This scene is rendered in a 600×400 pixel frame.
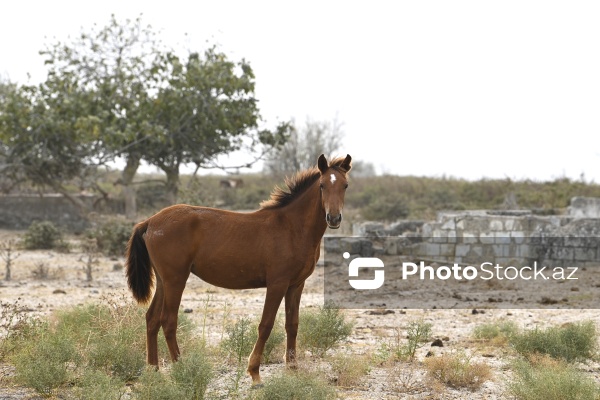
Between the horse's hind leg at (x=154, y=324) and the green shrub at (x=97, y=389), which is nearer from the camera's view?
the green shrub at (x=97, y=389)

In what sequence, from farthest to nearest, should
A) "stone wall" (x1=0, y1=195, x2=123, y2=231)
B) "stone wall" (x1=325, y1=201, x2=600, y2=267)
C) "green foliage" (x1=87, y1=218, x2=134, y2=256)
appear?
"stone wall" (x1=0, y1=195, x2=123, y2=231) → "green foliage" (x1=87, y1=218, x2=134, y2=256) → "stone wall" (x1=325, y1=201, x2=600, y2=267)

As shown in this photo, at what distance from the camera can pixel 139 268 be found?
22.0 feet

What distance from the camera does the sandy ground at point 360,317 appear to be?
256 inches

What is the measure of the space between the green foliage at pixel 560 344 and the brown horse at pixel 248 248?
269 centimetres

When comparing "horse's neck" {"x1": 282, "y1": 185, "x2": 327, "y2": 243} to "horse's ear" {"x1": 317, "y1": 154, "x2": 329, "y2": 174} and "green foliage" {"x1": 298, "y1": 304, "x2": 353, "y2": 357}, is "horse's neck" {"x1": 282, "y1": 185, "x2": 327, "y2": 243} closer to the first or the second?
"horse's ear" {"x1": 317, "y1": 154, "x2": 329, "y2": 174}

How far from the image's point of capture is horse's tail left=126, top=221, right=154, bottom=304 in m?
6.69

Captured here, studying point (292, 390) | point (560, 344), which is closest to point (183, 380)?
point (292, 390)

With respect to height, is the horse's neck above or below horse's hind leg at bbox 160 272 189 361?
above

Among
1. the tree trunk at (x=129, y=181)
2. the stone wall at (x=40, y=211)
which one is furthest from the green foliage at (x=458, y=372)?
the stone wall at (x=40, y=211)

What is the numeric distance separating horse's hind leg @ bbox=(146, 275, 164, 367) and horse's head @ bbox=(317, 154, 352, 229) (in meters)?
1.66

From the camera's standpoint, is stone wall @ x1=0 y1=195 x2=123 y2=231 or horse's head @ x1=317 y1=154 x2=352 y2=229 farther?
stone wall @ x1=0 y1=195 x2=123 y2=231

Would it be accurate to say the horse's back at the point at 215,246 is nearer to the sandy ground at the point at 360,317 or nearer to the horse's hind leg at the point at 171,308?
the horse's hind leg at the point at 171,308

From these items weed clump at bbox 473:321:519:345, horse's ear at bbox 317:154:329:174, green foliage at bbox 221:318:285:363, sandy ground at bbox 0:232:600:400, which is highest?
horse's ear at bbox 317:154:329:174

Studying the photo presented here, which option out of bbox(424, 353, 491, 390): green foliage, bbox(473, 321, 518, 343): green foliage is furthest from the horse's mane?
bbox(473, 321, 518, 343): green foliage
